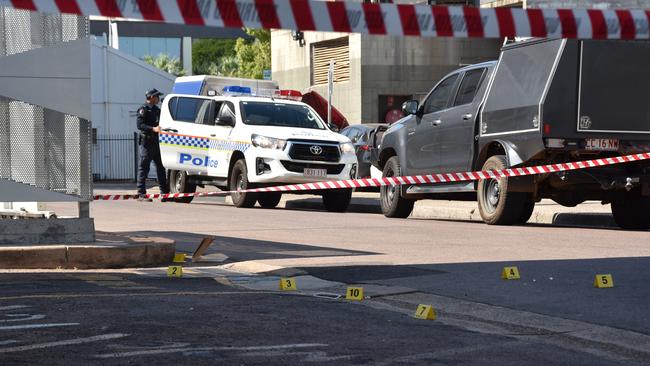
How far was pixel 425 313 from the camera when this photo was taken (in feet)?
23.5

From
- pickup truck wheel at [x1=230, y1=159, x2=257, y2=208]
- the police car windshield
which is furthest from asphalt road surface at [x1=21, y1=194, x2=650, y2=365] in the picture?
the police car windshield

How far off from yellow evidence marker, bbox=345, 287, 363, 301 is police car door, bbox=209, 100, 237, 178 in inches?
501

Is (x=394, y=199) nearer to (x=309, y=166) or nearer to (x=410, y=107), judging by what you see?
(x=410, y=107)

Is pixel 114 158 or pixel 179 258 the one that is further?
pixel 114 158

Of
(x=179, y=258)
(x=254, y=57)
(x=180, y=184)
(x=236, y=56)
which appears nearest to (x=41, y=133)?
(x=179, y=258)

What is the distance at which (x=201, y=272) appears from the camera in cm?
985

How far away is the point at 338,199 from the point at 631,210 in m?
6.39

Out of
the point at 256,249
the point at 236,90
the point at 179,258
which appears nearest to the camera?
the point at 179,258

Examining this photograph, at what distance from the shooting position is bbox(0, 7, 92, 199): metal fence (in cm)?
1024

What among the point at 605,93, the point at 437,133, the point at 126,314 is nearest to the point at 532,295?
the point at 126,314

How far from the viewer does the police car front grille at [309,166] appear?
19750mm

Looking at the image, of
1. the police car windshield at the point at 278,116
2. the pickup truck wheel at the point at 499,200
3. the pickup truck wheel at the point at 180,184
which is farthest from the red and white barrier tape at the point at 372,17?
the pickup truck wheel at the point at 180,184

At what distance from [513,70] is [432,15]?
6.67 meters

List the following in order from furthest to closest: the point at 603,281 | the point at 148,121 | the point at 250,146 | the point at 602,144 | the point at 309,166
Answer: the point at 148,121, the point at 250,146, the point at 309,166, the point at 602,144, the point at 603,281
